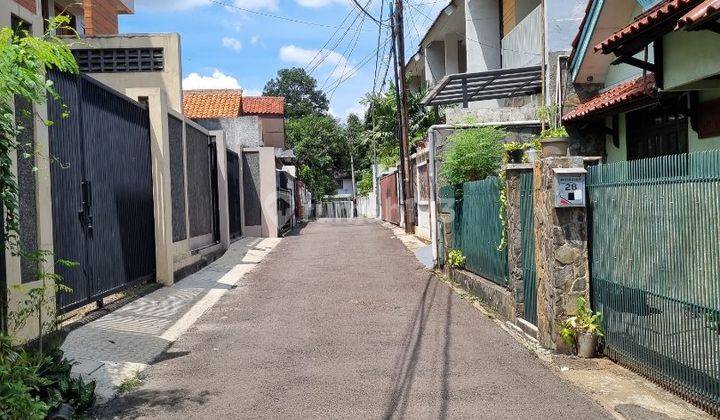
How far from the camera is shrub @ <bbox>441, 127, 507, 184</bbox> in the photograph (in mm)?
11484

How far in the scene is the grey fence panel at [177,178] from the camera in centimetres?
1213

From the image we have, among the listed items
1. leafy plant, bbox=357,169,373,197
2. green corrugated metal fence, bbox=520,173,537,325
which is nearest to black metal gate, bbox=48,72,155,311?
green corrugated metal fence, bbox=520,173,537,325

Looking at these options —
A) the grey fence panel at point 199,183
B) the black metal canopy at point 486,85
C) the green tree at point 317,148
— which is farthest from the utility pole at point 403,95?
the green tree at point 317,148

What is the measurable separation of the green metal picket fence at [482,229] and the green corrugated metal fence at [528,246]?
97cm

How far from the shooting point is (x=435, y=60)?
27266 millimetres

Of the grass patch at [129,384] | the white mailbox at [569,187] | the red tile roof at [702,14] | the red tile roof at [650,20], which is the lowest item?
the grass patch at [129,384]

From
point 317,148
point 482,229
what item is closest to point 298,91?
point 317,148

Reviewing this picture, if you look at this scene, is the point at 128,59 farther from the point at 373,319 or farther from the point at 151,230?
the point at 373,319

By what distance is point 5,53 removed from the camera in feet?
14.1

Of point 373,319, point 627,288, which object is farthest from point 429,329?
point 627,288

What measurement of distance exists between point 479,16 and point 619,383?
16.4 m

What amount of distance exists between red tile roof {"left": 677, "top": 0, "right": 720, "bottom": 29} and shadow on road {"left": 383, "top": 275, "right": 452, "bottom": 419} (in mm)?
3925

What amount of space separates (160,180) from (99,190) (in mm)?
2458

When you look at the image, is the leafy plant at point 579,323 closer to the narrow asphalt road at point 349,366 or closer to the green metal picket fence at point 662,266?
the green metal picket fence at point 662,266
